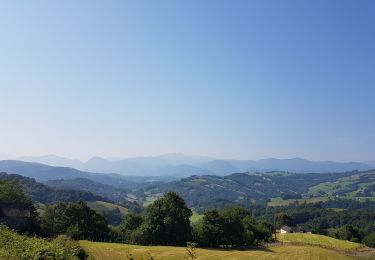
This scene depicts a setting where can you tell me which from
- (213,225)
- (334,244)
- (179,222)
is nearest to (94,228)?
(179,222)

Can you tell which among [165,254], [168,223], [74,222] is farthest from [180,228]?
[74,222]

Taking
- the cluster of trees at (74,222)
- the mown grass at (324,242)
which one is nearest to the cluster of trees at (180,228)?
the cluster of trees at (74,222)

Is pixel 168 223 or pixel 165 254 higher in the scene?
pixel 168 223

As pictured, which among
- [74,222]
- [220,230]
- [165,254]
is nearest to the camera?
[165,254]

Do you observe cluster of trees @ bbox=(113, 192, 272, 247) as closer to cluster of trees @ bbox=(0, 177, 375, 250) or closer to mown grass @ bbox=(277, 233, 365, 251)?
cluster of trees @ bbox=(0, 177, 375, 250)

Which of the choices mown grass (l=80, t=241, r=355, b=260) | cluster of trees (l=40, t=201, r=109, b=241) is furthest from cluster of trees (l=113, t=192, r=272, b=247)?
mown grass (l=80, t=241, r=355, b=260)

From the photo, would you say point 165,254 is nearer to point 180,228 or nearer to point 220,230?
point 180,228

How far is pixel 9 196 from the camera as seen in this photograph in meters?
69.6

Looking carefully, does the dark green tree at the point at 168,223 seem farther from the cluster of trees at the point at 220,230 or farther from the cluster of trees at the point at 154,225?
the cluster of trees at the point at 220,230

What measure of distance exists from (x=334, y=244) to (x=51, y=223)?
77.5 m

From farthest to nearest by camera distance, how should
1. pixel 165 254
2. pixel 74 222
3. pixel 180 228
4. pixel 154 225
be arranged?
pixel 74 222, pixel 180 228, pixel 154 225, pixel 165 254

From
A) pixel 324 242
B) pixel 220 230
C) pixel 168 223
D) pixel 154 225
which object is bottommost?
pixel 324 242

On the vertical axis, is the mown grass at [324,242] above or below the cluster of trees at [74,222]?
below

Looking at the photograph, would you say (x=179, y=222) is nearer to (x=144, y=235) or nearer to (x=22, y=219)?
(x=144, y=235)
